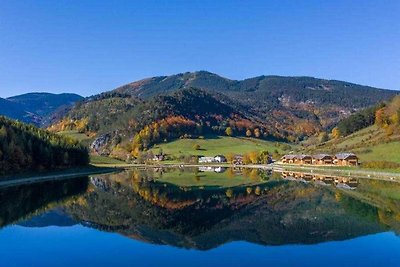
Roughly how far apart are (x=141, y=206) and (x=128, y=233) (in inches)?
592

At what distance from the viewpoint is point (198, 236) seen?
3000cm

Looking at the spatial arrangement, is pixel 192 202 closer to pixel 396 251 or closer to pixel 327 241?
pixel 327 241

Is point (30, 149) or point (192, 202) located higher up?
point (30, 149)

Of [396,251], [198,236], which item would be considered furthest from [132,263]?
[396,251]

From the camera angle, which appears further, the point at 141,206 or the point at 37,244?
the point at 141,206

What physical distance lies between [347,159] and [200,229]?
90.1 m

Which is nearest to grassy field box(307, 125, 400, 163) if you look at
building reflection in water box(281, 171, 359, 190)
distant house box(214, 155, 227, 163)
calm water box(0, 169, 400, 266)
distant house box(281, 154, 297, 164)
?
distant house box(281, 154, 297, 164)

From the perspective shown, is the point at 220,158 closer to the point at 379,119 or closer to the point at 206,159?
the point at 206,159

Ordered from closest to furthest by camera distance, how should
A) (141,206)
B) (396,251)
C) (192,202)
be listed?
(396,251), (141,206), (192,202)

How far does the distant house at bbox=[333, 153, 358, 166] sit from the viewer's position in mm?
111644

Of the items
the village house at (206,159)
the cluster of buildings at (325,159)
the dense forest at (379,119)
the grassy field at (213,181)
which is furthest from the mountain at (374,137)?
the village house at (206,159)

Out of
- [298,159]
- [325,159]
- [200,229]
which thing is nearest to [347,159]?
[325,159]

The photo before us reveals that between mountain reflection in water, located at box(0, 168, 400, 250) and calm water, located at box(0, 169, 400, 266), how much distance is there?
0.27 feet

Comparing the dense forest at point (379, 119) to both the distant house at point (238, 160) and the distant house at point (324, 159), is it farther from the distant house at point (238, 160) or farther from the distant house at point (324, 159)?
the distant house at point (238, 160)
